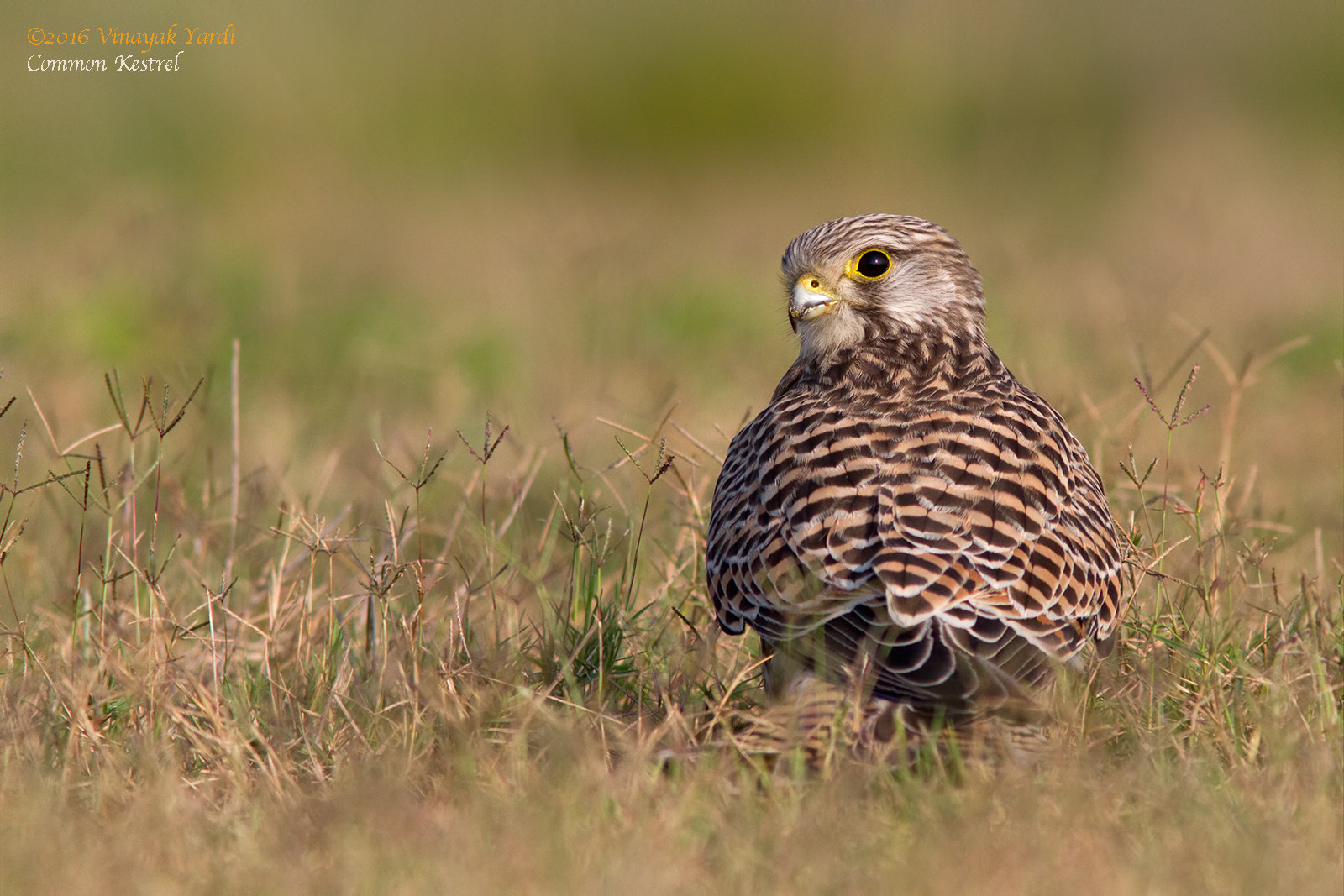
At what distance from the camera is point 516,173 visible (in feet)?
44.0

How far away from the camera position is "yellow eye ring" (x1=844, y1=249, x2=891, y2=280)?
4.45 m

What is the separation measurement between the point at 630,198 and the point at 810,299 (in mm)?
8884

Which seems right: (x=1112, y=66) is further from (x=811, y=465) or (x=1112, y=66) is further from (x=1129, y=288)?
(x=811, y=465)

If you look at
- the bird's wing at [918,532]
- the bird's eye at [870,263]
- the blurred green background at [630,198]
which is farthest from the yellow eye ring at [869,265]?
the blurred green background at [630,198]

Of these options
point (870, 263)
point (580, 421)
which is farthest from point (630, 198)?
point (870, 263)

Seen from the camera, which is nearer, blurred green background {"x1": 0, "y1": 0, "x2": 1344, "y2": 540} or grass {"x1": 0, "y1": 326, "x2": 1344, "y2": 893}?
grass {"x1": 0, "y1": 326, "x2": 1344, "y2": 893}

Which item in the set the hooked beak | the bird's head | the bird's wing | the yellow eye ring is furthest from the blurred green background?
the bird's wing

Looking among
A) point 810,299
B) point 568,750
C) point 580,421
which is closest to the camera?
point 568,750

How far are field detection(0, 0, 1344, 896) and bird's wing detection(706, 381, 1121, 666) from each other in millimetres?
251

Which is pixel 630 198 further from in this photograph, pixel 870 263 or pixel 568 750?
pixel 568 750

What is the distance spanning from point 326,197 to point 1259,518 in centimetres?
884

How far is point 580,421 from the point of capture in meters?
6.54

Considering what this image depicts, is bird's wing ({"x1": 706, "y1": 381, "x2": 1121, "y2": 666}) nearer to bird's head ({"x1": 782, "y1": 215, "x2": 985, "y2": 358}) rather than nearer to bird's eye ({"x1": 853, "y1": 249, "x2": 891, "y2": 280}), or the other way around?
bird's head ({"x1": 782, "y1": 215, "x2": 985, "y2": 358})

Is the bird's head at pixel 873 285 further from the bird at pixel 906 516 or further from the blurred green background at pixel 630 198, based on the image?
the blurred green background at pixel 630 198
